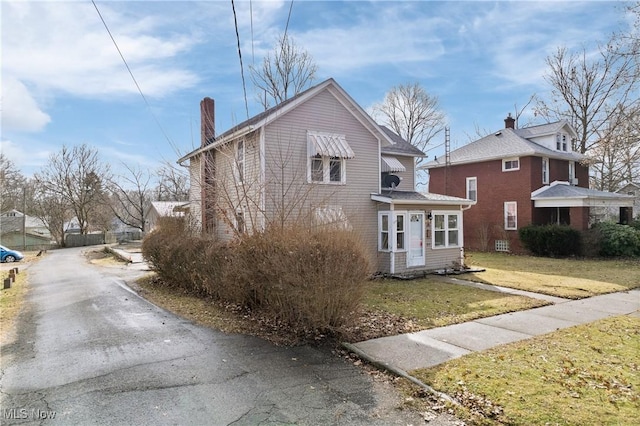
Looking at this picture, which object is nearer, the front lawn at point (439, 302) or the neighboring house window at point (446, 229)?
the front lawn at point (439, 302)

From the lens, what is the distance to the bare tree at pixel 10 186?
118 feet

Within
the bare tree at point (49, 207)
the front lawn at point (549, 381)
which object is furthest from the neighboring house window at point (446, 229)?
the bare tree at point (49, 207)

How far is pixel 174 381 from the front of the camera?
505 cm

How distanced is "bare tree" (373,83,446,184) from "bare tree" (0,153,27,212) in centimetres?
3635

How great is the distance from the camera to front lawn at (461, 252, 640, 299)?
11891 millimetres

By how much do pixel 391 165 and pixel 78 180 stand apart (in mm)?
44807

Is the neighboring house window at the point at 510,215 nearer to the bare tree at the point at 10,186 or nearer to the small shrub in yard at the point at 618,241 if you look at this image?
the small shrub in yard at the point at 618,241

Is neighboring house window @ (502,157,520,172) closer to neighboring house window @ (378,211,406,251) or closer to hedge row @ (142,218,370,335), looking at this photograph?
neighboring house window @ (378,211,406,251)

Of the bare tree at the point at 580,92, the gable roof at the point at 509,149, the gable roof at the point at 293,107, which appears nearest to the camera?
the gable roof at the point at 293,107

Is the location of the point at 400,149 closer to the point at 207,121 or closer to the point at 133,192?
the point at 207,121

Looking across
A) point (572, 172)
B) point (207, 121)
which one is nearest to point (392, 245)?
point (207, 121)

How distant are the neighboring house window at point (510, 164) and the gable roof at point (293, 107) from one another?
12.1m

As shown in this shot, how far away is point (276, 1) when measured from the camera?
9.35 m

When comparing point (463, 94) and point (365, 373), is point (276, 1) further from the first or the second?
point (463, 94)
